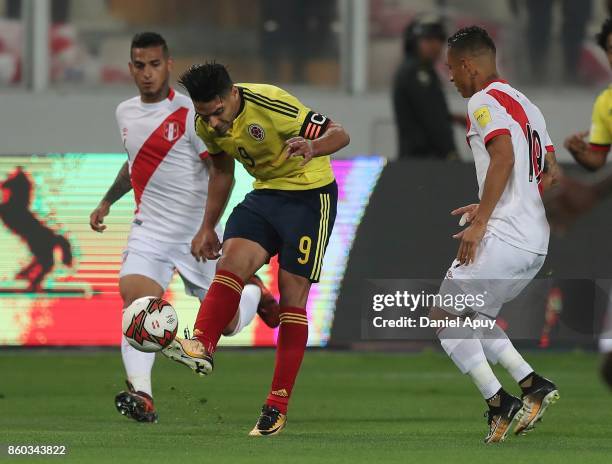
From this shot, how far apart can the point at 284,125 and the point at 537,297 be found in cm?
360

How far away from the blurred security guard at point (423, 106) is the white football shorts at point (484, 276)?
5144mm

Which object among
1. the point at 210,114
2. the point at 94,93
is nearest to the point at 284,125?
the point at 210,114

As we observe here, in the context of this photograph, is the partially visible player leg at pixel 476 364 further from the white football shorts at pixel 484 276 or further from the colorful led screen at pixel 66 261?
the colorful led screen at pixel 66 261

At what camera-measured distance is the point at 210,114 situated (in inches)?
311

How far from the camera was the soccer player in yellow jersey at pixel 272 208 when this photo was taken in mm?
7913

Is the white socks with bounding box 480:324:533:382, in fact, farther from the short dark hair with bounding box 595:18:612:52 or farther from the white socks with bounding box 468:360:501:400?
the short dark hair with bounding box 595:18:612:52

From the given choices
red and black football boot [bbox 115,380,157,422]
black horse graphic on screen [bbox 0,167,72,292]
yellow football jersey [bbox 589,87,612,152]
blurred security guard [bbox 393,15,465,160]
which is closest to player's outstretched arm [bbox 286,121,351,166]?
yellow football jersey [bbox 589,87,612,152]

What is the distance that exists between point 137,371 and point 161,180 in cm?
110

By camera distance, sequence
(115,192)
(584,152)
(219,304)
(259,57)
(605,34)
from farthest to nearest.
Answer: (259,57) → (115,192) → (584,152) → (605,34) → (219,304)

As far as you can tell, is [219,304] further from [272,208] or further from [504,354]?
[504,354]

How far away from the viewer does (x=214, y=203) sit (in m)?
8.64

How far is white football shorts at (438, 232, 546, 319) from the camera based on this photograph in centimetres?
782

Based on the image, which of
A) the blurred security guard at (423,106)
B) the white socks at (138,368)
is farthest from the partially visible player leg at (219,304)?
the blurred security guard at (423,106)

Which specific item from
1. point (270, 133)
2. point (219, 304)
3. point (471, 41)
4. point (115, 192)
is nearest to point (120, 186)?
point (115, 192)
